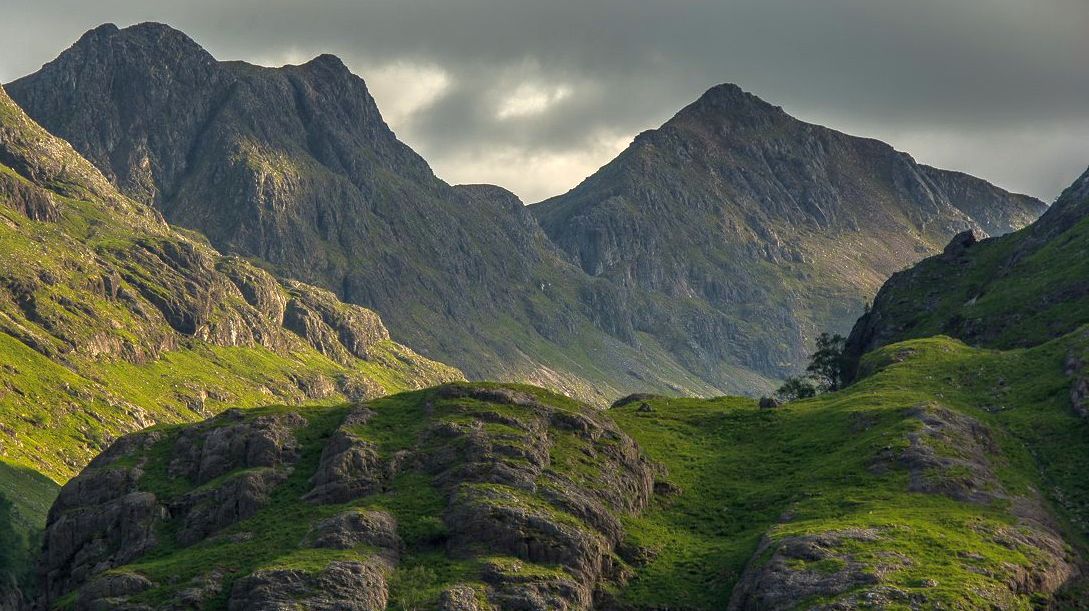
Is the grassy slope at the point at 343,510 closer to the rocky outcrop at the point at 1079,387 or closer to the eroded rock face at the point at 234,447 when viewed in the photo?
the eroded rock face at the point at 234,447

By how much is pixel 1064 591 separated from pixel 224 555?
78.3 meters

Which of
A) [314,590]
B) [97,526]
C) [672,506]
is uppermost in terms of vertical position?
[672,506]

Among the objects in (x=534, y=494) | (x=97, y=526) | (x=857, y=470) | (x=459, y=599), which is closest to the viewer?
(x=459, y=599)

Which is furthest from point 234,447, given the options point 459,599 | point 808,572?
point 808,572

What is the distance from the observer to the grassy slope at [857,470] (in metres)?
107

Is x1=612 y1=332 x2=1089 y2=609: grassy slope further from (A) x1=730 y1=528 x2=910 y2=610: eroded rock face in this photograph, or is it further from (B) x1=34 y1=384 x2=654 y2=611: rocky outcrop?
(B) x1=34 y1=384 x2=654 y2=611: rocky outcrop

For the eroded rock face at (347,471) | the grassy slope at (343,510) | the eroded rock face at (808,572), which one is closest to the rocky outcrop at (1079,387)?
the eroded rock face at (808,572)

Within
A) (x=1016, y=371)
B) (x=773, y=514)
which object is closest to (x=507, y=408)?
(x=773, y=514)

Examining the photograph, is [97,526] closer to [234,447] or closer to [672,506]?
[234,447]

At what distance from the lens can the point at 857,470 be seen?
12638 cm

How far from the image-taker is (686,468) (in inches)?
5522

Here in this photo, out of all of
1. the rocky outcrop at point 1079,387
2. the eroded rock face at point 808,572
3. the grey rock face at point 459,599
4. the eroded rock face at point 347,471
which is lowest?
the grey rock face at point 459,599

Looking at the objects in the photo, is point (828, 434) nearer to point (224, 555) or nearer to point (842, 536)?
point (842, 536)

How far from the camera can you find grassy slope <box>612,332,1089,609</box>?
352 ft
